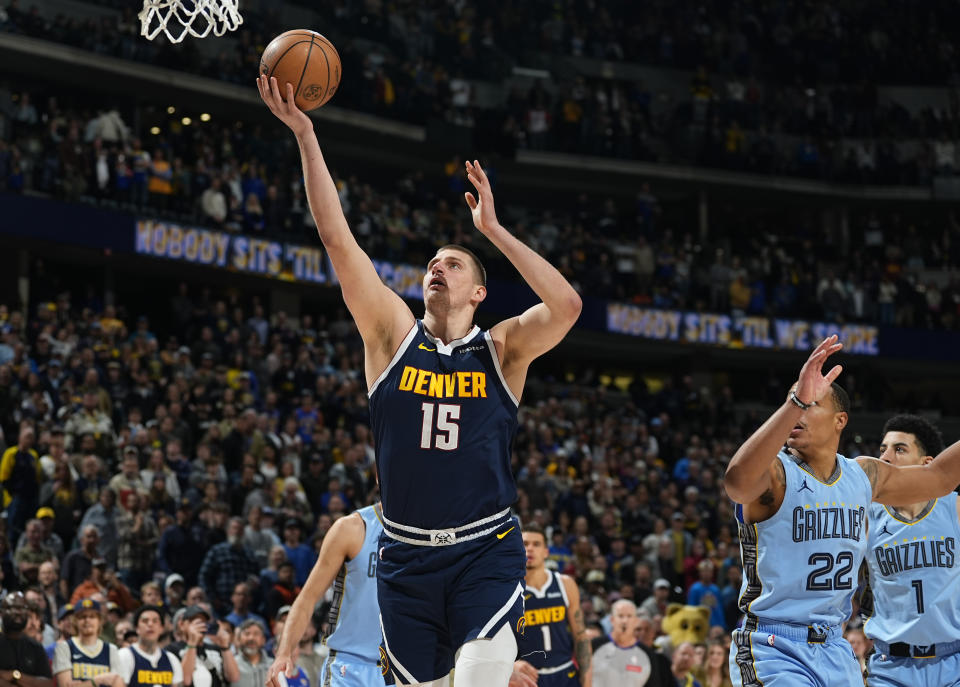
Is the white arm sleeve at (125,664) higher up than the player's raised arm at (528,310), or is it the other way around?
the player's raised arm at (528,310)

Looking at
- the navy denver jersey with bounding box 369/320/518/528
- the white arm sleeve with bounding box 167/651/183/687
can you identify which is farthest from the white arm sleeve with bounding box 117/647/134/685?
the navy denver jersey with bounding box 369/320/518/528

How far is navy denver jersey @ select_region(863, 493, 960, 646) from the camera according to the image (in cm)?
705

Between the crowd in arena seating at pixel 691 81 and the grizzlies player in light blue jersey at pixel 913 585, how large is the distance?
22.7 meters

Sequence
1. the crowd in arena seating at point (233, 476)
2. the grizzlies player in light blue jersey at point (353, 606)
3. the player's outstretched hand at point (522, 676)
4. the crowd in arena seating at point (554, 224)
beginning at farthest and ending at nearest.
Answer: the crowd in arena seating at point (554, 224) → the crowd in arena seating at point (233, 476) → the grizzlies player in light blue jersey at point (353, 606) → the player's outstretched hand at point (522, 676)

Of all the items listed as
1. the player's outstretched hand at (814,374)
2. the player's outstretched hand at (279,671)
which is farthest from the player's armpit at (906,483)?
the player's outstretched hand at (279,671)

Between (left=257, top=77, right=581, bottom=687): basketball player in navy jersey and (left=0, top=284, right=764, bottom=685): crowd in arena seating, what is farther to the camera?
(left=0, top=284, right=764, bottom=685): crowd in arena seating

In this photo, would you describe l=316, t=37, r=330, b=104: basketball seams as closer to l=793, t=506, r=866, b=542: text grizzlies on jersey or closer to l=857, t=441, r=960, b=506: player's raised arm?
l=793, t=506, r=866, b=542: text grizzlies on jersey

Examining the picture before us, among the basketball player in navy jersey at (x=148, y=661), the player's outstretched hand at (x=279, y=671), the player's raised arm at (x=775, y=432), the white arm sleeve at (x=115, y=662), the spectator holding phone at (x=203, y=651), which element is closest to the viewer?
the player's raised arm at (x=775, y=432)

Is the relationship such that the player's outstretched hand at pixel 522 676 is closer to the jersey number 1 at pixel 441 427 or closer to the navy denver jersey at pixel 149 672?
the jersey number 1 at pixel 441 427

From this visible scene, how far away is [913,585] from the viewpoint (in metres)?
7.14

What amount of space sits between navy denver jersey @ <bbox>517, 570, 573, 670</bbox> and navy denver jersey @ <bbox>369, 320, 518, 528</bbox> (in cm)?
486

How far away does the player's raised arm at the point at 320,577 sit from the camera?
7.18 metres

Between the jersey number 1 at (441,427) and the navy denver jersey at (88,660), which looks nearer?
the jersey number 1 at (441,427)

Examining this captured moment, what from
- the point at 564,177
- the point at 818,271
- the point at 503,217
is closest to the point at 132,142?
the point at 503,217
